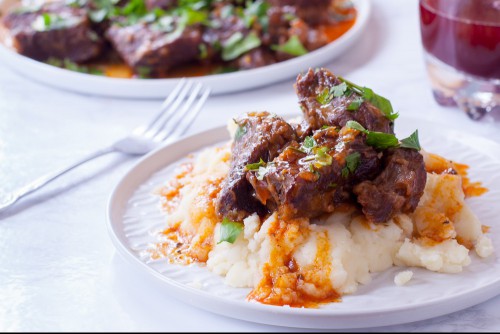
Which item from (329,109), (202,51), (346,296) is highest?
(329,109)

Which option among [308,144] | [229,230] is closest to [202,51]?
[308,144]

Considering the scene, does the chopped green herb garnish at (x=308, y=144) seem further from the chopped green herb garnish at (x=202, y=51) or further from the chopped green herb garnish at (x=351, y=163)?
the chopped green herb garnish at (x=202, y=51)

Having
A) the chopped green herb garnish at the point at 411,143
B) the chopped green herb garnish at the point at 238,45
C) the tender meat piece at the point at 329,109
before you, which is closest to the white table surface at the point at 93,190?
the chopped green herb garnish at the point at 238,45

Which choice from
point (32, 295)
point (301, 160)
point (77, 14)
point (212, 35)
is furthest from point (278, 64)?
point (32, 295)

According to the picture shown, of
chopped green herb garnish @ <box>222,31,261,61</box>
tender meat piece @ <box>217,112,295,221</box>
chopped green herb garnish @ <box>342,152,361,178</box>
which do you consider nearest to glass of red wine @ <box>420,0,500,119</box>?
chopped green herb garnish @ <box>222,31,261,61</box>

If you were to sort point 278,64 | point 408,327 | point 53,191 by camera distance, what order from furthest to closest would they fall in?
point 278,64 → point 53,191 → point 408,327

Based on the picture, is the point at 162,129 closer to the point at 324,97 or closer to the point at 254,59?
the point at 254,59

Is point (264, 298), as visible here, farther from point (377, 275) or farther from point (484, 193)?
point (484, 193)
